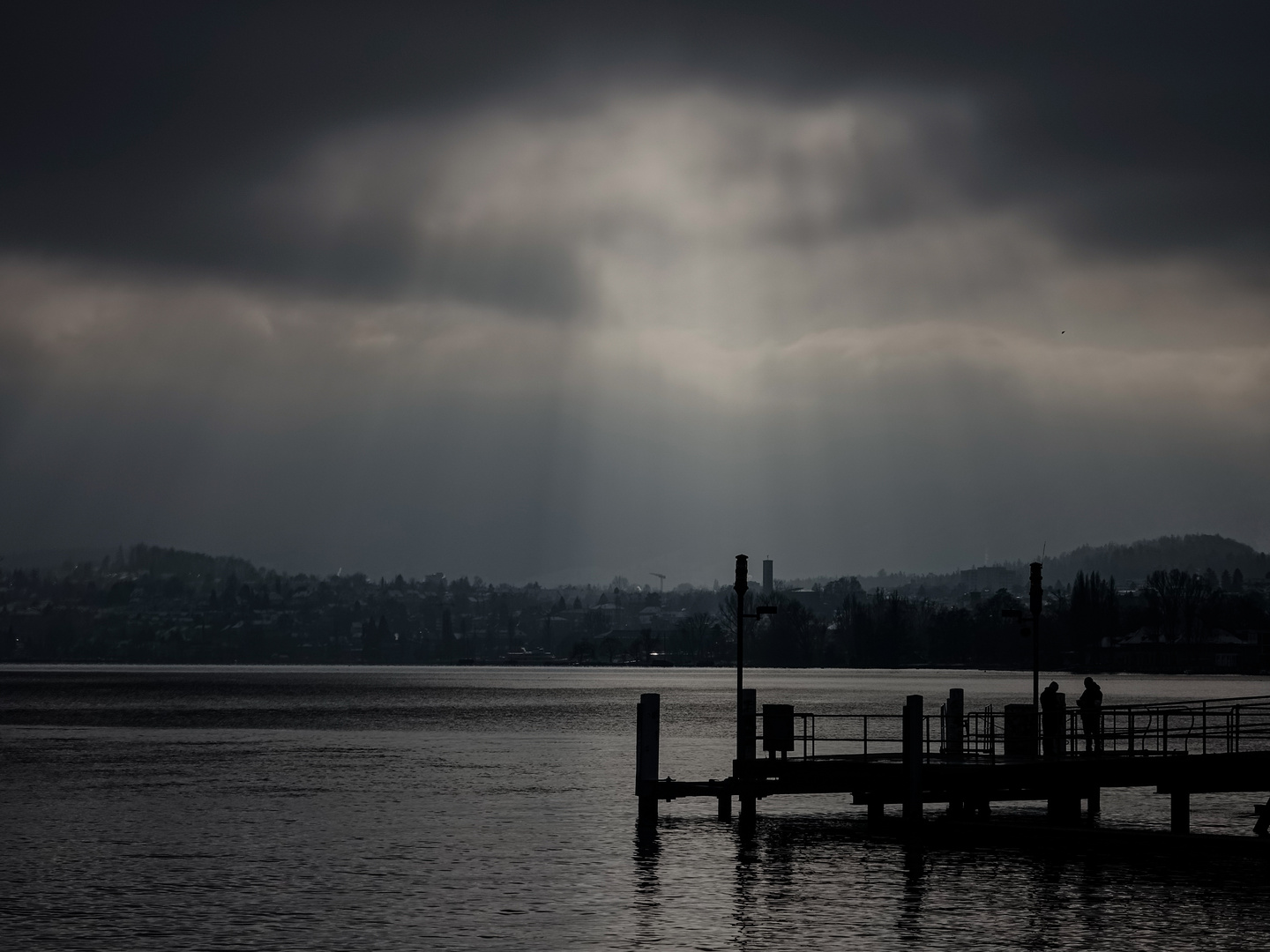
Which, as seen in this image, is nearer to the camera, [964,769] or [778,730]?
[964,769]

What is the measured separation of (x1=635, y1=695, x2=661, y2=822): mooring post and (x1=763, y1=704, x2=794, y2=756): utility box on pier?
328cm

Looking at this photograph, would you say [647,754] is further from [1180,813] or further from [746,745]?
[1180,813]

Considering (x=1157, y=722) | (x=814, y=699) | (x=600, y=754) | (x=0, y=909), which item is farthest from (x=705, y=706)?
(x=0, y=909)

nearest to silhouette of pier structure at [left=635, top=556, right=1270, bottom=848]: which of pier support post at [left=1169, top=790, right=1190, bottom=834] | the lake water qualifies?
pier support post at [left=1169, top=790, right=1190, bottom=834]

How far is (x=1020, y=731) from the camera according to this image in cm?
4972

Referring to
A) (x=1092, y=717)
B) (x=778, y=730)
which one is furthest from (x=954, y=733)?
(x=778, y=730)

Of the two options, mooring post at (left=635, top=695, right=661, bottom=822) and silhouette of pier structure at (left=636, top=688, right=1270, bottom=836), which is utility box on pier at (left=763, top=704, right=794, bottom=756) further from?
mooring post at (left=635, top=695, right=661, bottom=822)

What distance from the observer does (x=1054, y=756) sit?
47.8 m

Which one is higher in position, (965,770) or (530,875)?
(965,770)

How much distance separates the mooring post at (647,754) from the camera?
47.5 meters

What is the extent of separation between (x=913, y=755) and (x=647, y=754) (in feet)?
27.4

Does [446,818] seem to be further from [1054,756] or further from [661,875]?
[1054,756]

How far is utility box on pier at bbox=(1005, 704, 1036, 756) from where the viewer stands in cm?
4903

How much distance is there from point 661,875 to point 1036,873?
9804 millimetres
